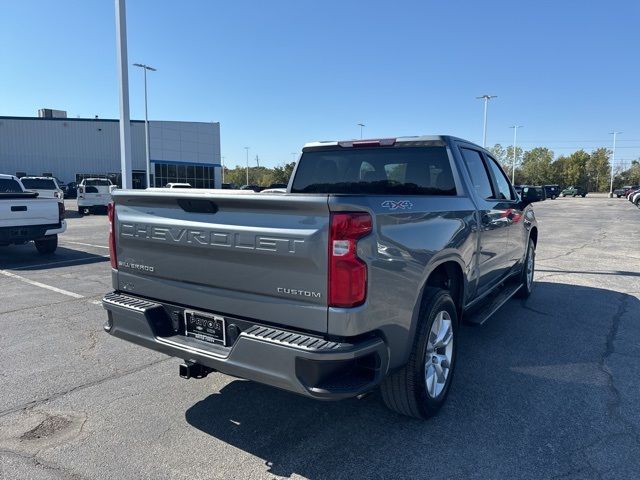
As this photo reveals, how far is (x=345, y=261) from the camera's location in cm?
246

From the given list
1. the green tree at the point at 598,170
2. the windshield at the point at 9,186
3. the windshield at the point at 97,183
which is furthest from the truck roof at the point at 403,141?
the green tree at the point at 598,170

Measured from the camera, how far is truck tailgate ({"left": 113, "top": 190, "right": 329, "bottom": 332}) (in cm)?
254

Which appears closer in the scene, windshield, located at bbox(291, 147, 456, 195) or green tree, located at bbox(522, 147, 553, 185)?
windshield, located at bbox(291, 147, 456, 195)

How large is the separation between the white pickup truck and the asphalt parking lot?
177 inches

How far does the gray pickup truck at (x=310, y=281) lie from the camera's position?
8.18ft

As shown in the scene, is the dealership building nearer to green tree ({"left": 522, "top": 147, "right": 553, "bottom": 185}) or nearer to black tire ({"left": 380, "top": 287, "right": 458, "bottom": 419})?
black tire ({"left": 380, "top": 287, "right": 458, "bottom": 419})

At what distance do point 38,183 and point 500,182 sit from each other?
23.3 metres

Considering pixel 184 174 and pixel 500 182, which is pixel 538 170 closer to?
pixel 184 174

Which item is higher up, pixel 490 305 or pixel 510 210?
pixel 510 210

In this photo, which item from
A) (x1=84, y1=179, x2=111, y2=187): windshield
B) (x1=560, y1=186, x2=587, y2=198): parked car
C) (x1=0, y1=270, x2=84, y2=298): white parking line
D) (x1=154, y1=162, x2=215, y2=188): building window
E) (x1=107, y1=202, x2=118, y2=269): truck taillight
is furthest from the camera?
(x1=560, y1=186, x2=587, y2=198): parked car

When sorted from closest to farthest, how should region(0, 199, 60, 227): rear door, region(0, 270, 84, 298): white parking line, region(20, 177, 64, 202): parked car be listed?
region(0, 270, 84, 298): white parking line → region(0, 199, 60, 227): rear door → region(20, 177, 64, 202): parked car

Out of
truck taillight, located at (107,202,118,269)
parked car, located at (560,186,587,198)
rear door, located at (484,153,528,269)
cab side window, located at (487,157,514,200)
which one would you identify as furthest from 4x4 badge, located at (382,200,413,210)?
parked car, located at (560,186,587,198)

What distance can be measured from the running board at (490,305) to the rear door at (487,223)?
17 centimetres

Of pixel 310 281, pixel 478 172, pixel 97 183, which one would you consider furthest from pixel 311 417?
pixel 97 183
